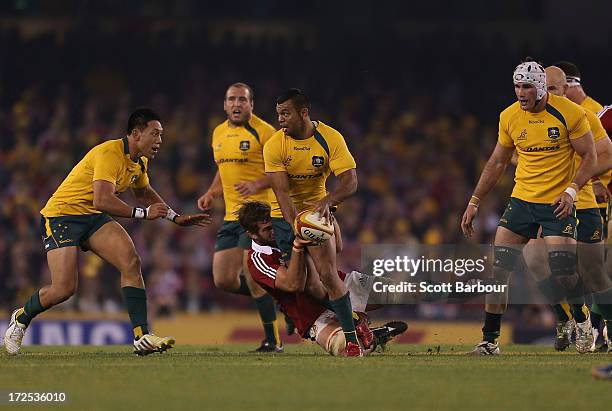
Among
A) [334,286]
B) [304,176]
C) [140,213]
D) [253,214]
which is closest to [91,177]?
[140,213]

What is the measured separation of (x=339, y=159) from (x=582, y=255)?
8.34 ft

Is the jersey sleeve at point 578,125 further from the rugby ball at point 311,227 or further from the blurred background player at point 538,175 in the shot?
the rugby ball at point 311,227

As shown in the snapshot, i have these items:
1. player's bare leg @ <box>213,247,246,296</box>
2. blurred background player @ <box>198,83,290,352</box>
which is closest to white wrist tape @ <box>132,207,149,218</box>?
blurred background player @ <box>198,83,290,352</box>

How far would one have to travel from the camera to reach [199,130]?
22641mm

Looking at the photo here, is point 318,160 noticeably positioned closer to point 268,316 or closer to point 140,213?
point 140,213

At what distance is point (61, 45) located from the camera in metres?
24.0

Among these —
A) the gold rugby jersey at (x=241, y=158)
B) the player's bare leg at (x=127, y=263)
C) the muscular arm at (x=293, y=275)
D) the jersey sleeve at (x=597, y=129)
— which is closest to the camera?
the muscular arm at (x=293, y=275)

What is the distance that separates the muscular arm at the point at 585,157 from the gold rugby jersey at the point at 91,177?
3.87 m

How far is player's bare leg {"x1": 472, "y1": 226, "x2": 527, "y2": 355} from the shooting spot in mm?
11133

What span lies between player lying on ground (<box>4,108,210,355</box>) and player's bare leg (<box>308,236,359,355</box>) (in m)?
1.15

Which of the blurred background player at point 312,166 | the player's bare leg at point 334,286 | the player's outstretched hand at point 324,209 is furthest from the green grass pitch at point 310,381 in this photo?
the player's outstretched hand at point 324,209

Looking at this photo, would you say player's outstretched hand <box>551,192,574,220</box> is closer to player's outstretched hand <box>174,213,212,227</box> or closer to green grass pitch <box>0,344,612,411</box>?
green grass pitch <box>0,344,612,411</box>

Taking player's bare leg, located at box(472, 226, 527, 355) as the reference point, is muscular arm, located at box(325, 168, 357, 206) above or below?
above

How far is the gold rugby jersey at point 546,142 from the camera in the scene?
10984 mm
